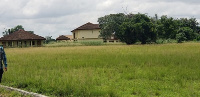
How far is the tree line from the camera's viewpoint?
1734 inches

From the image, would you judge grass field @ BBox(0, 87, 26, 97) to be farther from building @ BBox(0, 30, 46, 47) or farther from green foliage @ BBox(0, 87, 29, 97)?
building @ BBox(0, 30, 46, 47)

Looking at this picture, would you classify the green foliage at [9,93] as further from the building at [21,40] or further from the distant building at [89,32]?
the distant building at [89,32]

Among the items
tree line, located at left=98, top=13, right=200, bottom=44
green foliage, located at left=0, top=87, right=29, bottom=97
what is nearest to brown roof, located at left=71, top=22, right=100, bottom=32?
tree line, located at left=98, top=13, right=200, bottom=44

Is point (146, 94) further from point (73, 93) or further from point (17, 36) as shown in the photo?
point (17, 36)

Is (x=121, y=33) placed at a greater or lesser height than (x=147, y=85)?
greater

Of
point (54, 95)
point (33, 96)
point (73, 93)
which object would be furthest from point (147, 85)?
point (33, 96)

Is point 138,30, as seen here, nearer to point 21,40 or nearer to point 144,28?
point 144,28

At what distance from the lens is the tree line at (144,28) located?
144 feet

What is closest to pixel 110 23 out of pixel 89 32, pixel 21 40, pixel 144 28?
pixel 144 28

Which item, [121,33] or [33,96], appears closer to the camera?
[33,96]

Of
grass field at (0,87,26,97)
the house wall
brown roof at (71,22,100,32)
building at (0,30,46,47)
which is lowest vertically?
grass field at (0,87,26,97)

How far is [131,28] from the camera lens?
143 feet

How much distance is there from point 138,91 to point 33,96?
3041 mm

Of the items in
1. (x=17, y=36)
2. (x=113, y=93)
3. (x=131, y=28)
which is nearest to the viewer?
(x=113, y=93)
